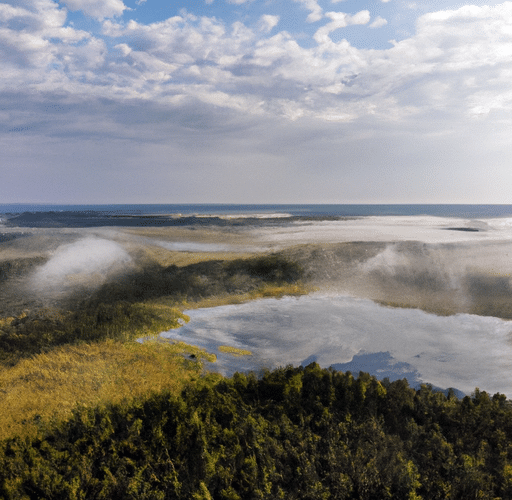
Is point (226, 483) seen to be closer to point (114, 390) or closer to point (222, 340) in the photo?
point (114, 390)

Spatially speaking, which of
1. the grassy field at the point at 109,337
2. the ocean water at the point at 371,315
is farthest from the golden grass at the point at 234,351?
the grassy field at the point at 109,337

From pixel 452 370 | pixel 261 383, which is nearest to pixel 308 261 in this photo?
pixel 452 370

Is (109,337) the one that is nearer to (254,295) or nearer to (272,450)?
(272,450)

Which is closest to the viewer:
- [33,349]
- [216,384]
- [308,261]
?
[216,384]

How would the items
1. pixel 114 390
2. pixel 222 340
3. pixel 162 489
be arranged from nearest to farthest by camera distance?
pixel 162 489 → pixel 114 390 → pixel 222 340

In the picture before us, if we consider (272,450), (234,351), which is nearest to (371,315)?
(234,351)

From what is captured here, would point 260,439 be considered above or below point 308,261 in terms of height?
below
